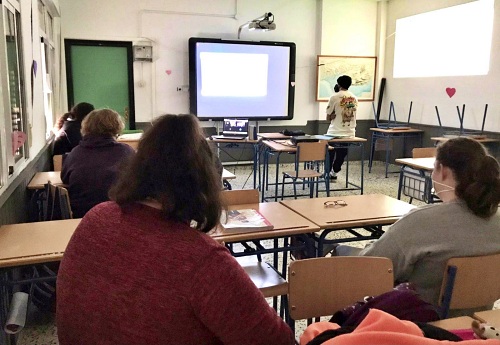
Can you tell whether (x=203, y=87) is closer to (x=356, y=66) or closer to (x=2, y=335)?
(x=356, y=66)

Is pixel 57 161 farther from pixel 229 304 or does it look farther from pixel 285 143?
pixel 229 304

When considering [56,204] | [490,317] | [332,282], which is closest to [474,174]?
[490,317]

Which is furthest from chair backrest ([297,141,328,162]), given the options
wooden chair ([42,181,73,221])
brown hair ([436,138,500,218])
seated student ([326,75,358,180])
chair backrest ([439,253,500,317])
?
chair backrest ([439,253,500,317])

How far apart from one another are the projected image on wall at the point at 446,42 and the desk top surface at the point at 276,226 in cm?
478

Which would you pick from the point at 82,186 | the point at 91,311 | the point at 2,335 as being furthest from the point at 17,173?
the point at 91,311

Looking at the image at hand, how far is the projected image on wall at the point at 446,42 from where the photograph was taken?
5992 mm

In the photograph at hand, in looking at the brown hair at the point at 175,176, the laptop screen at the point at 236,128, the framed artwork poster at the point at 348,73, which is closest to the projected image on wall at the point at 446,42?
the framed artwork poster at the point at 348,73

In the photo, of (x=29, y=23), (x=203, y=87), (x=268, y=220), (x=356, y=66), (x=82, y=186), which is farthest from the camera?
(x=356, y=66)

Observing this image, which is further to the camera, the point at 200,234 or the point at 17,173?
the point at 17,173

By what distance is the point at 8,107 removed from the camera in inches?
96.4

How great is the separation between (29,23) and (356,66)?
5812 mm

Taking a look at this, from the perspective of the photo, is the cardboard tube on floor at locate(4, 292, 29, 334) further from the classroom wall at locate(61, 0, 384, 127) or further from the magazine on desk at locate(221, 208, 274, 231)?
the classroom wall at locate(61, 0, 384, 127)

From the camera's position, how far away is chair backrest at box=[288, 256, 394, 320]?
151 centimetres

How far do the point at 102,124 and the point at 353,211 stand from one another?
157 cm
